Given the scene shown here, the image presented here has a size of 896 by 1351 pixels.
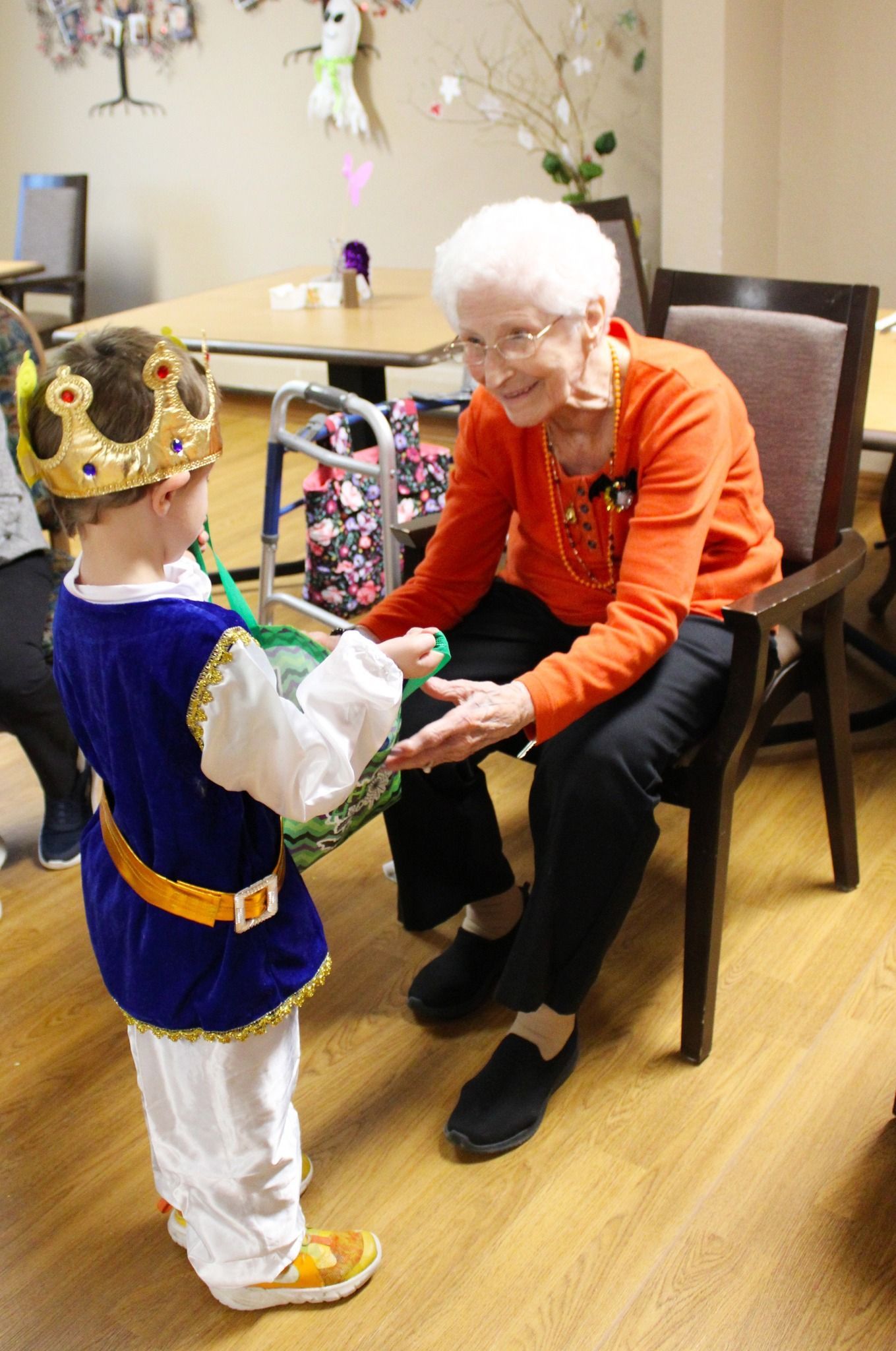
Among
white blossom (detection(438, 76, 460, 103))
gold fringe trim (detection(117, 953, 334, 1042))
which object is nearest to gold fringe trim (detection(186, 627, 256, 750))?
gold fringe trim (detection(117, 953, 334, 1042))

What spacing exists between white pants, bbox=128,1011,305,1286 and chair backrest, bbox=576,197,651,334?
6.27ft

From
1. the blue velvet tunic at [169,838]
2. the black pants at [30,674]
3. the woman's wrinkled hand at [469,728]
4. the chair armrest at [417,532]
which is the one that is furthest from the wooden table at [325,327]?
the blue velvet tunic at [169,838]

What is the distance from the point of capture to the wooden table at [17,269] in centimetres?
490

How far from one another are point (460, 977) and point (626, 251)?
5.57 ft

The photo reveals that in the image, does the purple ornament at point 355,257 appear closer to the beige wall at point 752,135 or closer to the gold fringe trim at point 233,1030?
the beige wall at point 752,135

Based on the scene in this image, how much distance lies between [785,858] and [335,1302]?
1123mm

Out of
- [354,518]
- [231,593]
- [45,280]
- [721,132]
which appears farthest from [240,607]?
[45,280]

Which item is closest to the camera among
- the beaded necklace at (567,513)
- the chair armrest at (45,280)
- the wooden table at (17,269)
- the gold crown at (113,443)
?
the gold crown at (113,443)

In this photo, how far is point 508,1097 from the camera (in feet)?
5.36

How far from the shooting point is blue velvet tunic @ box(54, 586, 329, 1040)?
109 centimetres

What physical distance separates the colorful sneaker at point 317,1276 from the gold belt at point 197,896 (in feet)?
1.52

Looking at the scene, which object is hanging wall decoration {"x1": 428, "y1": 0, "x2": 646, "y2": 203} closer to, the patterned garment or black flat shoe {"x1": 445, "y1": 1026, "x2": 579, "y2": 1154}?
the patterned garment

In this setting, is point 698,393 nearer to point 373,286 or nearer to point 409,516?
point 409,516

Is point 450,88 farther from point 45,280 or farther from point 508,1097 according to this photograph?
point 508,1097
